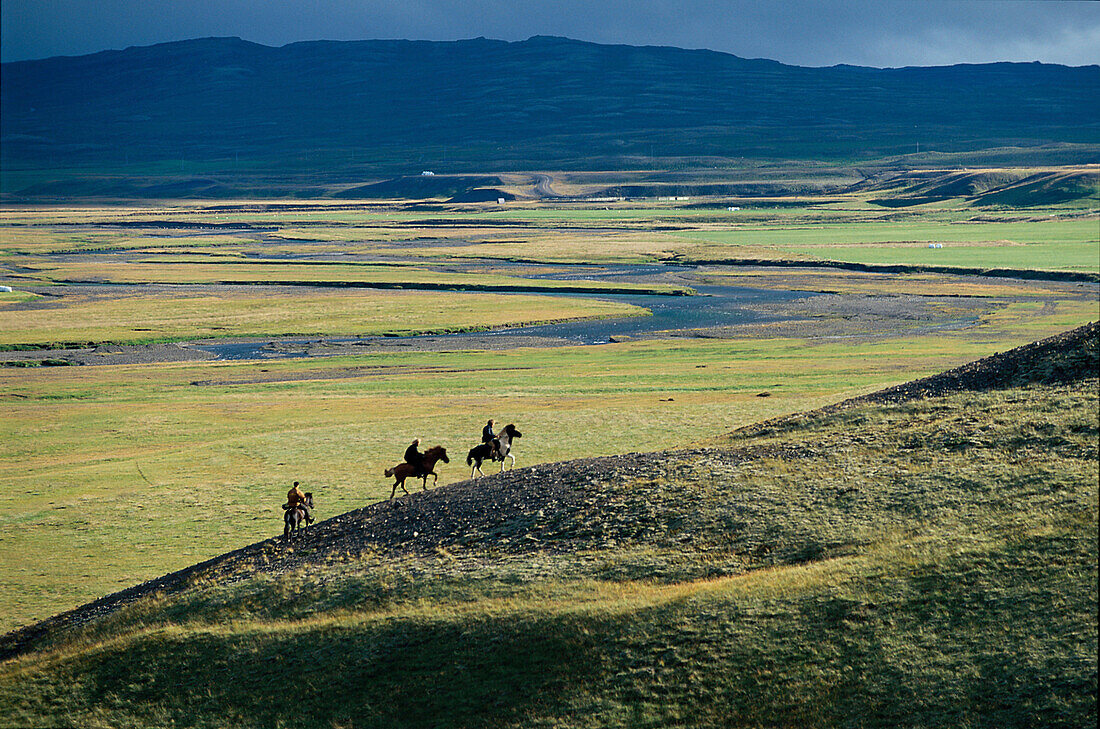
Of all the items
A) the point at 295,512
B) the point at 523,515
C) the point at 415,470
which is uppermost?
the point at 415,470

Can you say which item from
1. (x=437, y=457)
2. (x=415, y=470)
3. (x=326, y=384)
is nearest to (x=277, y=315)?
(x=326, y=384)

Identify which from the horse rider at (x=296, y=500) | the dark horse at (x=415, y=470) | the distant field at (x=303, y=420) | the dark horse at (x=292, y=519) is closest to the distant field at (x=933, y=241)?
the distant field at (x=303, y=420)

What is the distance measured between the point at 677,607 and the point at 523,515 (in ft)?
22.8

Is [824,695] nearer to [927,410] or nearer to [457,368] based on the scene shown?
[927,410]

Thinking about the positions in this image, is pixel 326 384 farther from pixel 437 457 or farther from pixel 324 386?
pixel 437 457

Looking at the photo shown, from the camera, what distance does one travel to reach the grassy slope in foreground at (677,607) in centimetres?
1819

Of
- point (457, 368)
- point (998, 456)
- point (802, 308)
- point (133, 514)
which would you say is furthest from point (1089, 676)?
point (802, 308)

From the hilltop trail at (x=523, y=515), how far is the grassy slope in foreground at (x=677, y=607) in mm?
116

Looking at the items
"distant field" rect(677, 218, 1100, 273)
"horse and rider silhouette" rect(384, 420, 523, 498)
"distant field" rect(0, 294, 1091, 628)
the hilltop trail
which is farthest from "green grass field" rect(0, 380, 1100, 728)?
"distant field" rect(677, 218, 1100, 273)

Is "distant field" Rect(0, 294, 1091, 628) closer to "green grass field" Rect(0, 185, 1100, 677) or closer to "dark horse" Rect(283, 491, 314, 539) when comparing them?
"green grass field" Rect(0, 185, 1100, 677)

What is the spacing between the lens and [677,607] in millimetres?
20422

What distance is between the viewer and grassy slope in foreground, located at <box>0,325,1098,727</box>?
59.7ft

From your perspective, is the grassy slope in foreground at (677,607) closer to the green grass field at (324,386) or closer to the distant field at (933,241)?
the green grass field at (324,386)

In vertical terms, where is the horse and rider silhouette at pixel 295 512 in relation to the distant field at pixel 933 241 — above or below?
below
